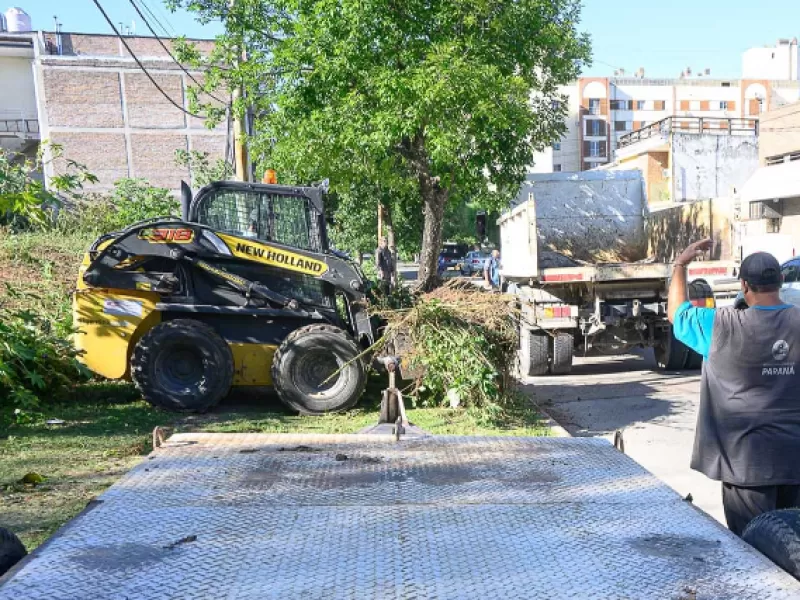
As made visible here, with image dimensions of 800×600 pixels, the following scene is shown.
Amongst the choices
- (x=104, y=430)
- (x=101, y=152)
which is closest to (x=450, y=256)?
(x=101, y=152)

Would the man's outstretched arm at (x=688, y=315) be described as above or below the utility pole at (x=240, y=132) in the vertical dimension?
below

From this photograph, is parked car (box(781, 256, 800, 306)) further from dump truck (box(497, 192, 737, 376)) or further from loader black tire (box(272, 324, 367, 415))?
loader black tire (box(272, 324, 367, 415))

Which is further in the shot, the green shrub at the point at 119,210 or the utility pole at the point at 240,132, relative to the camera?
the green shrub at the point at 119,210

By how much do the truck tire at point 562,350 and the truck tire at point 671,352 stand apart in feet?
5.05

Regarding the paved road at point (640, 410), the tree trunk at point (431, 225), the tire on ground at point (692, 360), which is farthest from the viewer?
the tree trunk at point (431, 225)

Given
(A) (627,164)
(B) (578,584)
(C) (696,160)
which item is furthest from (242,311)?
(A) (627,164)

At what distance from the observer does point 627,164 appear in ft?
129

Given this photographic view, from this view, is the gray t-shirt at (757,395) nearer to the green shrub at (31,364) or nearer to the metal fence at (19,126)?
the green shrub at (31,364)

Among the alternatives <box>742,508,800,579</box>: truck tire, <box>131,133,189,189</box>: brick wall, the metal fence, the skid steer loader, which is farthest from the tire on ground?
the metal fence

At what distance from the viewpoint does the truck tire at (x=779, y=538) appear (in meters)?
2.04

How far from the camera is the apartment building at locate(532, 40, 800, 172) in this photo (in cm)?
8169

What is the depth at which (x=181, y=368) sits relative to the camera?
8.41 m

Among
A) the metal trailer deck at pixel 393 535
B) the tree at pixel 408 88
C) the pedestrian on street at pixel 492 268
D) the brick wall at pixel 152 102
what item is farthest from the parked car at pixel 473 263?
the metal trailer deck at pixel 393 535

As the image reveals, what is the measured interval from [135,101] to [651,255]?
32.5m
